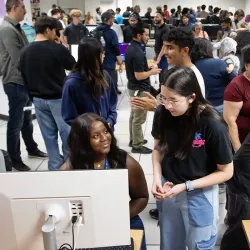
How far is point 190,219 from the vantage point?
5.10 ft

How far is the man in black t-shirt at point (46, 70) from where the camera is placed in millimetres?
2709

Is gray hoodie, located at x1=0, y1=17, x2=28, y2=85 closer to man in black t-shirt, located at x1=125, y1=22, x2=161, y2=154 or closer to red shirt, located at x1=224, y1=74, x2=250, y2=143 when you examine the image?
man in black t-shirt, located at x1=125, y1=22, x2=161, y2=154

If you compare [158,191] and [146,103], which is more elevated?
[146,103]

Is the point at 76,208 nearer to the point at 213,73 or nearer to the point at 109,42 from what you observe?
the point at 213,73

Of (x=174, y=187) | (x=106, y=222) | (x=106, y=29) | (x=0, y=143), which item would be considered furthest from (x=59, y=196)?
(x=106, y=29)

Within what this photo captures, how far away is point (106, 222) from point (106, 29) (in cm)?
424

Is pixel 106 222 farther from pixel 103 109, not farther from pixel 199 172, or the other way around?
pixel 103 109

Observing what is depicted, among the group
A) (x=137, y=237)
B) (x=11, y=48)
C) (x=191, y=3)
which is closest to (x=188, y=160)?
(x=137, y=237)

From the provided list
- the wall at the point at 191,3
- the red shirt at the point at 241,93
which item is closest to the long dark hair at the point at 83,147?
the red shirt at the point at 241,93

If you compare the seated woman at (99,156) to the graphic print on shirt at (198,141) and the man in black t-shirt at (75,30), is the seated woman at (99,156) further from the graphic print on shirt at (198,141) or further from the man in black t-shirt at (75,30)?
the man in black t-shirt at (75,30)

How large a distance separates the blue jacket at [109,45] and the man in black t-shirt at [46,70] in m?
2.13

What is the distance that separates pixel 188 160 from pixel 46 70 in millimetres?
1667

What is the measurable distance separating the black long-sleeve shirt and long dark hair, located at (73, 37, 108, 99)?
0.51 meters

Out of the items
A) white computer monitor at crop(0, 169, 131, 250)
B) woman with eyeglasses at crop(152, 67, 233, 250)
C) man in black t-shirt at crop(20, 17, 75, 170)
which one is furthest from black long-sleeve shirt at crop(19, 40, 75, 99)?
white computer monitor at crop(0, 169, 131, 250)
